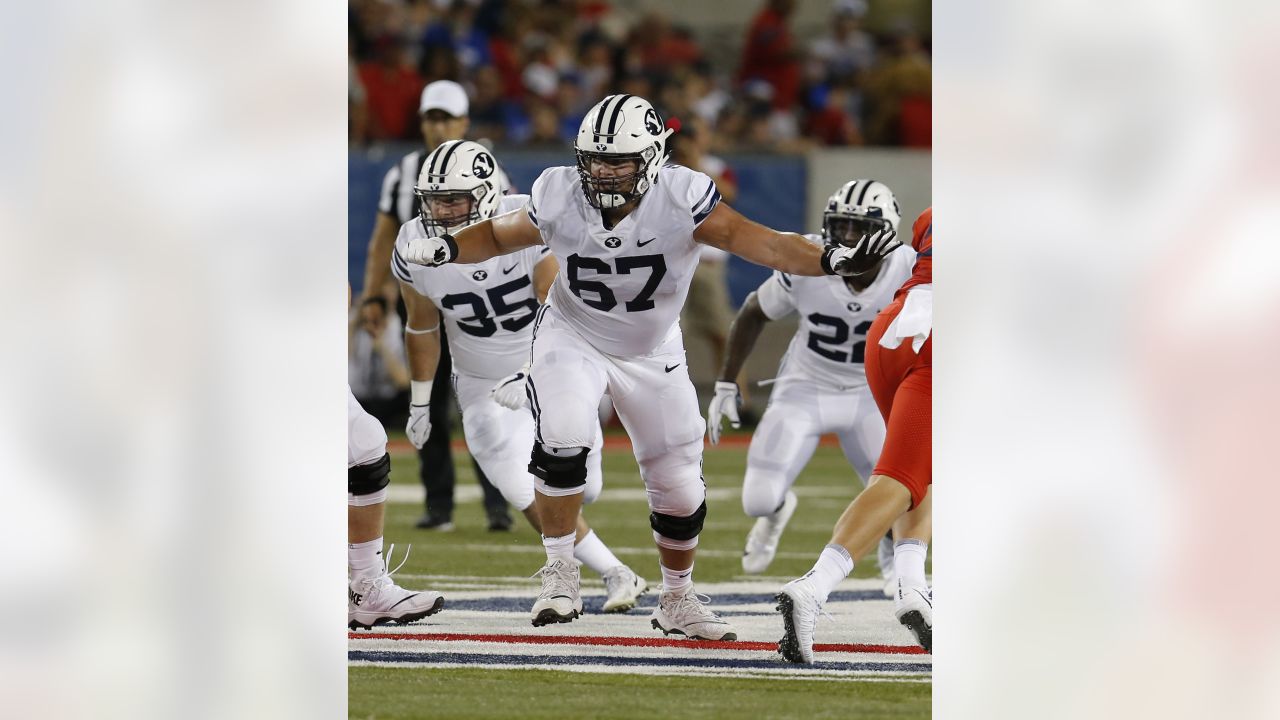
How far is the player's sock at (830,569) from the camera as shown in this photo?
3889mm

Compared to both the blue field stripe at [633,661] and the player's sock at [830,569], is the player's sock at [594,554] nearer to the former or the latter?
the blue field stripe at [633,661]

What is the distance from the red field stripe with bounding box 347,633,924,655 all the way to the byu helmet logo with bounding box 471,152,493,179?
1485 millimetres

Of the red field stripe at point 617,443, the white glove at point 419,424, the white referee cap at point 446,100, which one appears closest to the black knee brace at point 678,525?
the white glove at point 419,424

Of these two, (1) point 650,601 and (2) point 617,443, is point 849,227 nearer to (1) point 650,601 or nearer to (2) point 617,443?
(1) point 650,601

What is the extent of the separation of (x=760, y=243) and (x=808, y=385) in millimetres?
1736

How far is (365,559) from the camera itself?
4.50m

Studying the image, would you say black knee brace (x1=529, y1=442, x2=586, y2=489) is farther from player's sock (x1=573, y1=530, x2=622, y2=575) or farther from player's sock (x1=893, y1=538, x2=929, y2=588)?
player's sock (x1=893, y1=538, x2=929, y2=588)

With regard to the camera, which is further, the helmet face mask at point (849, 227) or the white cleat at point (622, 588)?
the helmet face mask at point (849, 227)

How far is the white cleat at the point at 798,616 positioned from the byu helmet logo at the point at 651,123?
124 cm

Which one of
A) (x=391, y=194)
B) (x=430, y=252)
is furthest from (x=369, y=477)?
(x=391, y=194)

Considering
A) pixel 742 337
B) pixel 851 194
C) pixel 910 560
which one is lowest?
pixel 910 560

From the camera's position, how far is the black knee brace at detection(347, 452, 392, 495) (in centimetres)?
439
